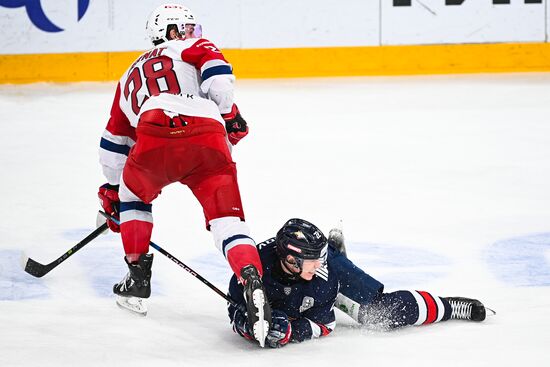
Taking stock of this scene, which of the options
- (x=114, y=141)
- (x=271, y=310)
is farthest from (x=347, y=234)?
(x=271, y=310)

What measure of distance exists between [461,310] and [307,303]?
0.48 meters

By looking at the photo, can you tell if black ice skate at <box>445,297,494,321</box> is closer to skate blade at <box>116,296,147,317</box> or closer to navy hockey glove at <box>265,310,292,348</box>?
navy hockey glove at <box>265,310,292,348</box>

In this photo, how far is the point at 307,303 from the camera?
3.06 metres

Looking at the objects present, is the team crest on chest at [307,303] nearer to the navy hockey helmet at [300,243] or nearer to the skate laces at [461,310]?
the navy hockey helmet at [300,243]

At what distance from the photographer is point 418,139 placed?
20.5 feet

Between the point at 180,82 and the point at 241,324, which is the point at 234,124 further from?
the point at 241,324

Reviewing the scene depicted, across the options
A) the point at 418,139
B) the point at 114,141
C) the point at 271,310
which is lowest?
the point at 418,139

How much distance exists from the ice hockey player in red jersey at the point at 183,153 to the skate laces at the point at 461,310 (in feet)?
2.09

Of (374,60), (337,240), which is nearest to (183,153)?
(337,240)

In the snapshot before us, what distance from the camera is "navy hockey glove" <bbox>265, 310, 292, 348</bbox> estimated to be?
2.91 m

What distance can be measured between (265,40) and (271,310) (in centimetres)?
533

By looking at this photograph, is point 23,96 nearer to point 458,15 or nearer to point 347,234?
point 458,15

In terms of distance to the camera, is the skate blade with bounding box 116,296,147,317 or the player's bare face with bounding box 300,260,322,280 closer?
the player's bare face with bounding box 300,260,322,280

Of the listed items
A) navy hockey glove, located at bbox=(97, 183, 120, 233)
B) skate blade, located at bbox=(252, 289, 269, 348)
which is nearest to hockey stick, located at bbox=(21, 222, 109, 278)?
navy hockey glove, located at bbox=(97, 183, 120, 233)
